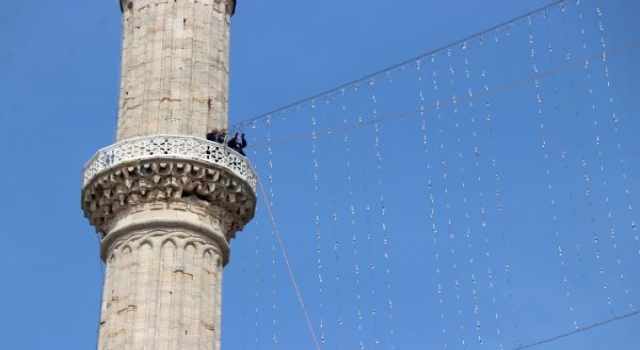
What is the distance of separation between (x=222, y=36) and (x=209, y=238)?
4490mm

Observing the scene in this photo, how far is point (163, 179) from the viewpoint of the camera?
2745cm

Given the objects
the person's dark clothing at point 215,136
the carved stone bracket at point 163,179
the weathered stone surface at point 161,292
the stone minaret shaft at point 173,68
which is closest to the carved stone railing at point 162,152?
the carved stone bracket at point 163,179

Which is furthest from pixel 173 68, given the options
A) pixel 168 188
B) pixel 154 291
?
pixel 154 291

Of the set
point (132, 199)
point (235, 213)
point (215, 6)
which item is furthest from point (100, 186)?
point (215, 6)

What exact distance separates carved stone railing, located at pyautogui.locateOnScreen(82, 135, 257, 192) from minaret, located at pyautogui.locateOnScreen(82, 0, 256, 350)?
17 millimetres

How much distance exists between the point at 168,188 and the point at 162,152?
64 cm

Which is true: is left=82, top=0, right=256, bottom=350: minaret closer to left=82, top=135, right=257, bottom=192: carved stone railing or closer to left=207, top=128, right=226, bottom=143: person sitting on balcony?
left=82, top=135, right=257, bottom=192: carved stone railing

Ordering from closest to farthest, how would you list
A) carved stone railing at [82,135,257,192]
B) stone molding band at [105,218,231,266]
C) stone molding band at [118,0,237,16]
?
stone molding band at [105,218,231,266] → carved stone railing at [82,135,257,192] → stone molding band at [118,0,237,16]

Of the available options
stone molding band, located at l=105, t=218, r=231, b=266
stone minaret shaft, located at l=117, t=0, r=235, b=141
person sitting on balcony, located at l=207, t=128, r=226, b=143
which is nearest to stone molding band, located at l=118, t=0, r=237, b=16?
stone minaret shaft, located at l=117, t=0, r=235, b=141

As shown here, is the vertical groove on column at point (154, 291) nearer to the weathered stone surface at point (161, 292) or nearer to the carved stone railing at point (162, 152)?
the weathered stone surface at point (161, 292)

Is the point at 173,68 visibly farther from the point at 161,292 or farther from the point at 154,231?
the point at 161,292

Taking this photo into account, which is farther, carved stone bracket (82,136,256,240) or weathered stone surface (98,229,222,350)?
carved stone bracket (82,136,256,240)

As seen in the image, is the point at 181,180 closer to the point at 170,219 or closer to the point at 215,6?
the point at 170,219

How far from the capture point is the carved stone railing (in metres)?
27.6
